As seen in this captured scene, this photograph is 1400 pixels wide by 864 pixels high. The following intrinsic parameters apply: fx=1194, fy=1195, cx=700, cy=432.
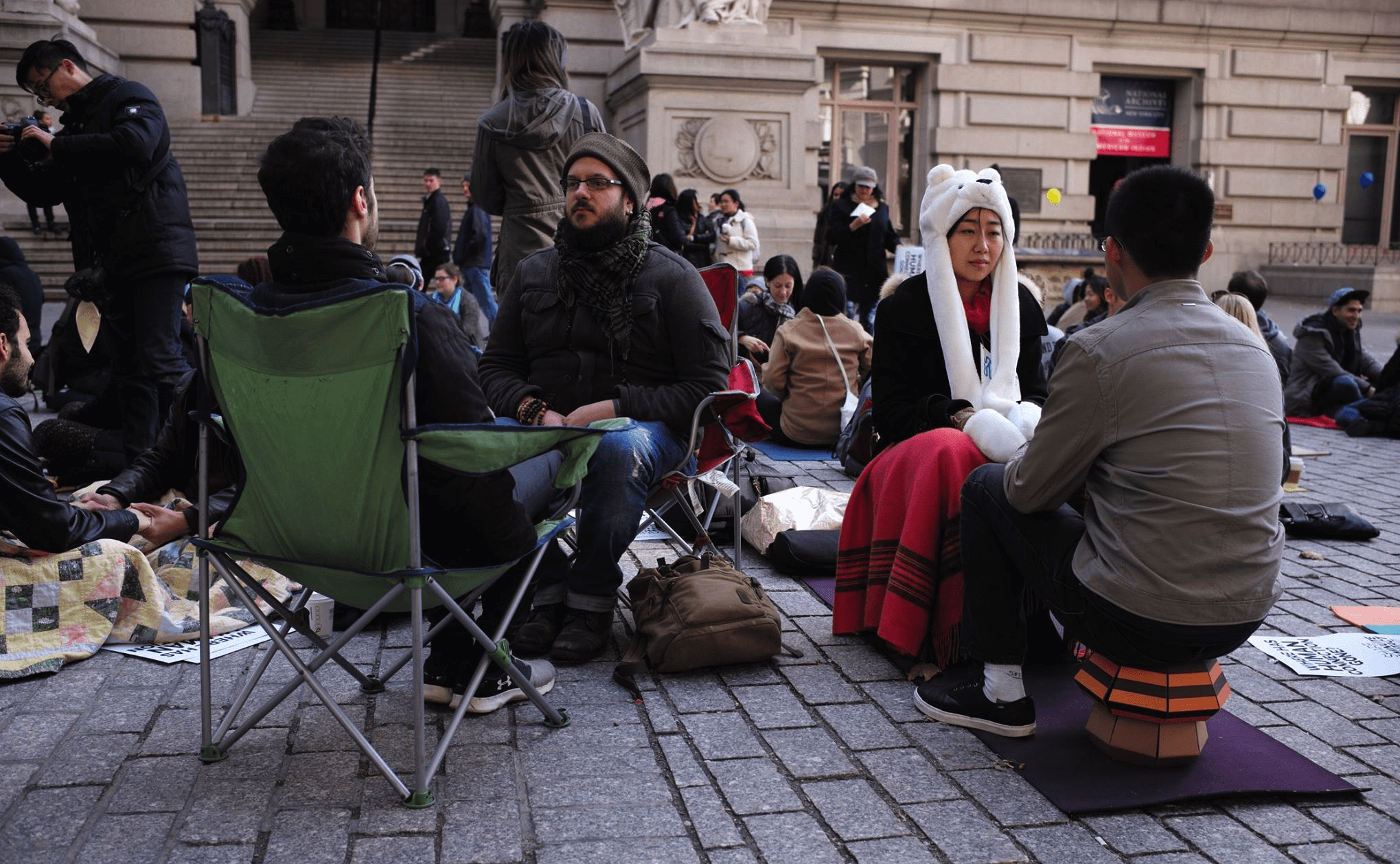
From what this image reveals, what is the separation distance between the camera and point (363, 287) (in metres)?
3.01

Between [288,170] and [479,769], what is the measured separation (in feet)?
5.33

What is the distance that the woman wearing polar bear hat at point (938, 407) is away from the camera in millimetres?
3832

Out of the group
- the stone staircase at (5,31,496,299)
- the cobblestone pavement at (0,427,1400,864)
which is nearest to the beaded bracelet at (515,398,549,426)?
the cobblestone pavement at (0,427,1400,864)

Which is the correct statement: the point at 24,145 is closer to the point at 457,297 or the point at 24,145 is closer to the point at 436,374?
the point at 436,374

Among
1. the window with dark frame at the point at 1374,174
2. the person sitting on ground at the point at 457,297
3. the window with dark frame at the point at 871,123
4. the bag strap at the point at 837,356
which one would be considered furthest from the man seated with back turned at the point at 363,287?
the window with dark frame at the point at 1374,174

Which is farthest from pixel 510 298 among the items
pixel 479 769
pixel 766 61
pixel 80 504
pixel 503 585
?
pixel 766 61

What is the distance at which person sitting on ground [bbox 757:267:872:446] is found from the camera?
800 centimetres

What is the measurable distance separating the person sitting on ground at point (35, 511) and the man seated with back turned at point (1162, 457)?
8.73 feet

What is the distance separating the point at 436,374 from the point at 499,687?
1.09 meters

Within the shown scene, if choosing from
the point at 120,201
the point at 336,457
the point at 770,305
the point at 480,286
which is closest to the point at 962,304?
the point at 336,457

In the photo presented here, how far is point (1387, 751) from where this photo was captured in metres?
3.36

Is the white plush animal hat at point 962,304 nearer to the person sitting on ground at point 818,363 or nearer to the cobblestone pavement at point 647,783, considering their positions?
the cobblestone pavement at point 647,783

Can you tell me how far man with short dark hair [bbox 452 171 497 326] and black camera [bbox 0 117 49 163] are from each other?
614 cm

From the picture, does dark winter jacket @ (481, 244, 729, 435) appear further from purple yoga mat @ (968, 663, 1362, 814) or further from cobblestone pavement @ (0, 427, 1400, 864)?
purple yoga mat @ (968, 663, 1362, 814)
